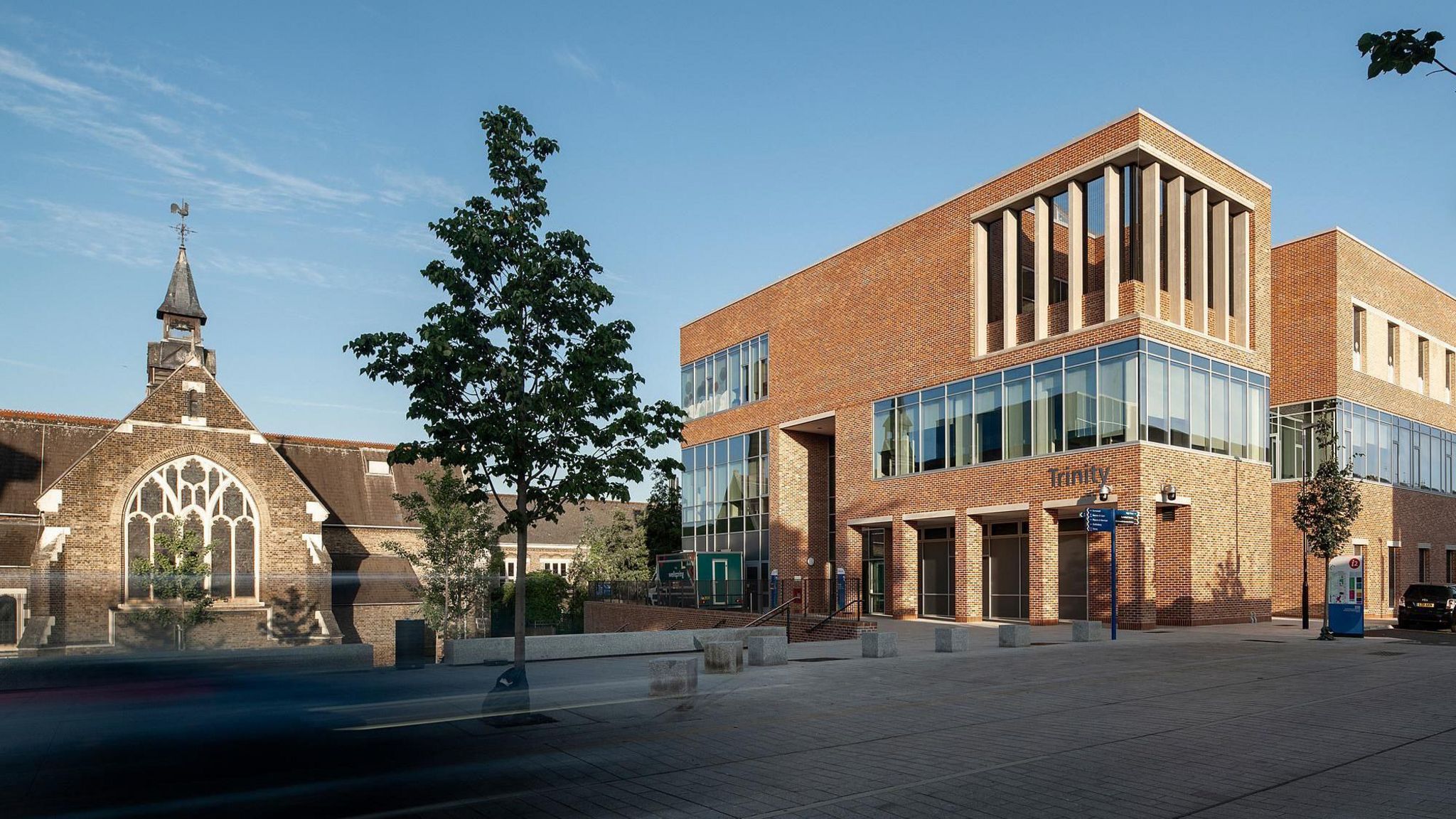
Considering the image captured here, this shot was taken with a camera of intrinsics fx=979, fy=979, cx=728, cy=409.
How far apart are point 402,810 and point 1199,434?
1164 inches

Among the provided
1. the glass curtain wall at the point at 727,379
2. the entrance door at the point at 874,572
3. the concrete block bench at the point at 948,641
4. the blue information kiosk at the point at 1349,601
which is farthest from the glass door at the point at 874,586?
the concrete block bench at the point at 948,641

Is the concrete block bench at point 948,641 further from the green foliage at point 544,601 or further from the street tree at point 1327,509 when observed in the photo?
the green foliage at point 544,601

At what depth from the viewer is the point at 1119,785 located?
8.38 m

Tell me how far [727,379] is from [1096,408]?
23.1 m

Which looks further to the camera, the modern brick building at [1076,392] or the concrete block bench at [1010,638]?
the modern brick building at [1076,392]

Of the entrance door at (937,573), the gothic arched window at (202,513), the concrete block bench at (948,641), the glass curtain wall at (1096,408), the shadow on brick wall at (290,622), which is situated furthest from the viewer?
the gothic arched window at (202,513)

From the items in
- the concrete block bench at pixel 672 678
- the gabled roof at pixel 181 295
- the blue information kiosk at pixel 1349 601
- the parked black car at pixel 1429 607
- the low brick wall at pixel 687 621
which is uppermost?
the gabled roof at pixel 181 295

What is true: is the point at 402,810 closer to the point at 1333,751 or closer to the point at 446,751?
the point at 446,751

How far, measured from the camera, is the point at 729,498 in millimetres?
48875

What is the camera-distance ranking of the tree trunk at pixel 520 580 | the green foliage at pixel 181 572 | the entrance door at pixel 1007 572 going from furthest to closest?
the entrance door at pixel 1007 572, the green foliage at pixel 181 572, the tree trunk at pixel 520 580

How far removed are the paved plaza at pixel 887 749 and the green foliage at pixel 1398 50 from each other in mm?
5360

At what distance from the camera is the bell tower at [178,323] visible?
187ft

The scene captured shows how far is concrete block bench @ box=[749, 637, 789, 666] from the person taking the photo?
19281 mm

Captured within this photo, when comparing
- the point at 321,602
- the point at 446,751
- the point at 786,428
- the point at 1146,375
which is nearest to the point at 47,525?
the point at 321,602
